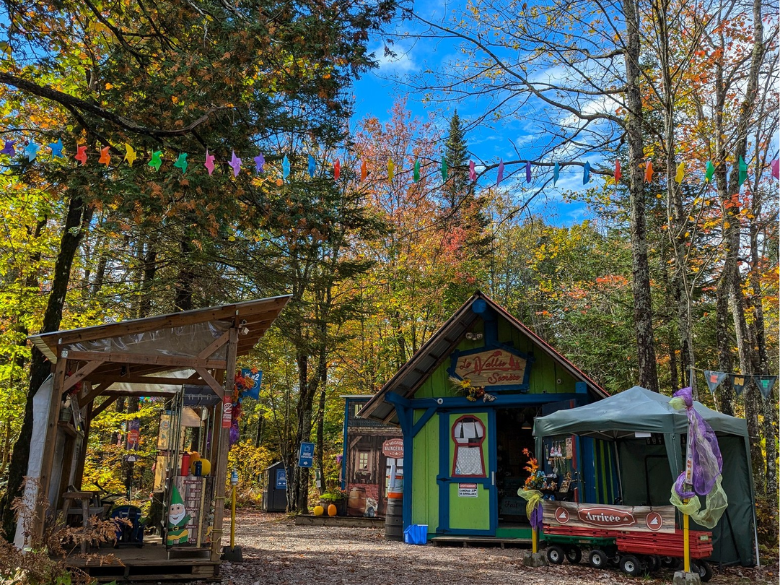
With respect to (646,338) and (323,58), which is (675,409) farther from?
(323,58)

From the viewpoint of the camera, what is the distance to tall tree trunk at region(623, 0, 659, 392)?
945cm

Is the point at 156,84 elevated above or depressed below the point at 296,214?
above

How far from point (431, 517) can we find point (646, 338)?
208 inches

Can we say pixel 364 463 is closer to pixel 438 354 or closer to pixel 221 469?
pixel 438 354

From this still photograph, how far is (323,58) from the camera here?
8.66m

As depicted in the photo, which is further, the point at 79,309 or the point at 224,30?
the point at 79,309

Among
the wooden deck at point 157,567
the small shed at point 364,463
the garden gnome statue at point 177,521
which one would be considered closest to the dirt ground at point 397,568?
the wooden deck at point 157,567

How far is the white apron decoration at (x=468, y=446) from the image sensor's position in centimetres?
1152

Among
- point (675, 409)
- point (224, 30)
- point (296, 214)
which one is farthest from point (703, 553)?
point (224, 30)

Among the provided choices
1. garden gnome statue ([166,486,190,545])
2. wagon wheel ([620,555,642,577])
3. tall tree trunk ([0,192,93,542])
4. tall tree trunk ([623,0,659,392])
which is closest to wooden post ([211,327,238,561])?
garden gnome statue ([166,486,190,545])

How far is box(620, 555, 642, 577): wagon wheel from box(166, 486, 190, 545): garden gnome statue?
18.3 feet

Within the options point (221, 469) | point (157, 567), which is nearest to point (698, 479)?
point (221, 469)

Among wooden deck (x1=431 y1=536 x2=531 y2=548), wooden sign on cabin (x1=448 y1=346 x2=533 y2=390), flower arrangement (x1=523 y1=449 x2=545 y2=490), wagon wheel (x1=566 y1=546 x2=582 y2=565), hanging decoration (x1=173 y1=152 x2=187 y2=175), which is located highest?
hanging decoration (x1=173 y1=152 x2=187 y2=175)

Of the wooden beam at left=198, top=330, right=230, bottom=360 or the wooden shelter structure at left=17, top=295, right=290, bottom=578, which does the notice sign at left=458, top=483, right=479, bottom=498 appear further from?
the wooden beam at left=198, top=330, right=230, bottom=360
